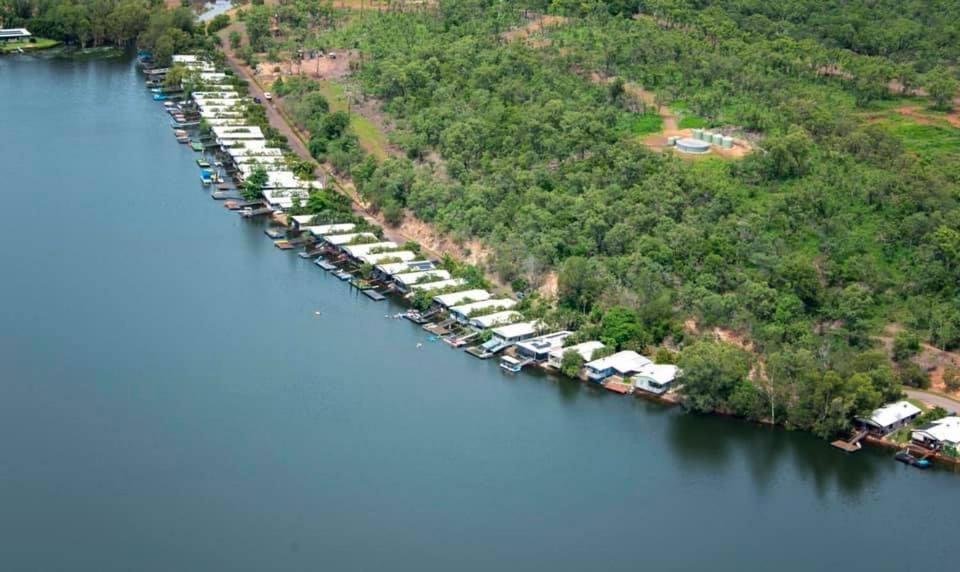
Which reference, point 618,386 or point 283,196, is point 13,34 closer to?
point 283,196

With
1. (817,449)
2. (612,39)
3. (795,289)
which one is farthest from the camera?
(612,39)

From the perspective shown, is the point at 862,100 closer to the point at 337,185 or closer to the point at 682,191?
the point at 682,191

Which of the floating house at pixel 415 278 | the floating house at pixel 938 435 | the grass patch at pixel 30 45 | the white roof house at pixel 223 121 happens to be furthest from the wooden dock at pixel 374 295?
the grass patch at pixel 30 45

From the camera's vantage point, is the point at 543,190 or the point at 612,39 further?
the point at 612,39

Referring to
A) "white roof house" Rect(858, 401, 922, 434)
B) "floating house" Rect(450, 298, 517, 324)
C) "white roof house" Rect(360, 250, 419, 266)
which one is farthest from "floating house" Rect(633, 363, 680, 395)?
"white roof house" Rect(360, 250, 419, 266)

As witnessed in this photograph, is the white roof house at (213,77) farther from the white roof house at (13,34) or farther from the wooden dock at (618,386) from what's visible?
the wooden dock at (618,386)

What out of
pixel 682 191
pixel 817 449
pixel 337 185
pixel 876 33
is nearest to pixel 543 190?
pixel 682 191
